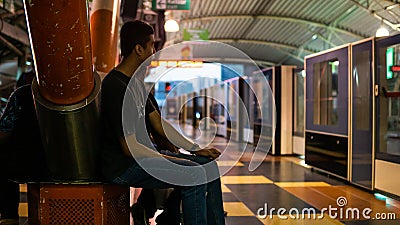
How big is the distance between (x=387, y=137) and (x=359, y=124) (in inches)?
21.0

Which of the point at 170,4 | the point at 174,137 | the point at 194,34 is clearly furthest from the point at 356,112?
the point at 194,34

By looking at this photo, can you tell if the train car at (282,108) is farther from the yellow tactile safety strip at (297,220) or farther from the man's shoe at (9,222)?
the man's shoe at (9,222)

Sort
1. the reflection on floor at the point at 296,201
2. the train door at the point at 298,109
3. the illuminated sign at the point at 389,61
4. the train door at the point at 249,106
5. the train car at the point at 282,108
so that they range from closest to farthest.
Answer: the reflection on floor at the point at 296,201
the illuminated sign at the point at 389,61
the train door at the point at 298,109
the train car at the point at 282,108
the train door at the point at 249,106

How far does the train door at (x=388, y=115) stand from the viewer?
16.1 feet

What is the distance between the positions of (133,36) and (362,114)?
390 cm

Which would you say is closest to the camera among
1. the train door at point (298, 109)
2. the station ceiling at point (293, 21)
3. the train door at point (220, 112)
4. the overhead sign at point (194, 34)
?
the train door at point (298, 109)

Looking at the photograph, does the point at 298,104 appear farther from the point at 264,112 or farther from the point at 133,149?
the point at 133,149

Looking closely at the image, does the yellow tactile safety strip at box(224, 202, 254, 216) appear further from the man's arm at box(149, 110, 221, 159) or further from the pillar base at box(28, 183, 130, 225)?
the pillar base at box(28, 183, 130, 225)

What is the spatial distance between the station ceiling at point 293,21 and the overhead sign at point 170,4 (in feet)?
17.1

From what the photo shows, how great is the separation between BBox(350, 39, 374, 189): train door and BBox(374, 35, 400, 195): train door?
0.46 feet

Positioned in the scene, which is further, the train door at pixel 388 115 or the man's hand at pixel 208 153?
the train door at pixel 388 115

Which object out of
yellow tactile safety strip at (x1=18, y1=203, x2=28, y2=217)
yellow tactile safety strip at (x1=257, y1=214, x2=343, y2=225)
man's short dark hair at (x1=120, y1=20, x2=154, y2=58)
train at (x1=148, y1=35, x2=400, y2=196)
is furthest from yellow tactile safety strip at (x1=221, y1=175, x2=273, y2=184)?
man's short dark hair at (x1=120, y1=20, x2=154, y2=58)

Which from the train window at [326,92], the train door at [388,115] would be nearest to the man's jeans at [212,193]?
the train door at [388,115]

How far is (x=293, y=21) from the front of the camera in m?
19.4
